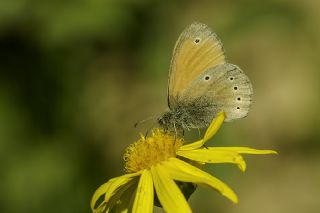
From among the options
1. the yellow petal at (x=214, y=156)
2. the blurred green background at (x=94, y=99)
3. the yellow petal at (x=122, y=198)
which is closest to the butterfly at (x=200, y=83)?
the yellow petal at (x=214, y=156)

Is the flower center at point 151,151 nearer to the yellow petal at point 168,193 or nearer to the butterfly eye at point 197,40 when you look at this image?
the yellow petal at point 168,193

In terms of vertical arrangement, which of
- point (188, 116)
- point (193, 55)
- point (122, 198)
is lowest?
point (122, 198)

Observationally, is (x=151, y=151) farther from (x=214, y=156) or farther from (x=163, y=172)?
(x=214, y=156)

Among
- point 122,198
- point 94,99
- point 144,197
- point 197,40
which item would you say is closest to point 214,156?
point 144,197

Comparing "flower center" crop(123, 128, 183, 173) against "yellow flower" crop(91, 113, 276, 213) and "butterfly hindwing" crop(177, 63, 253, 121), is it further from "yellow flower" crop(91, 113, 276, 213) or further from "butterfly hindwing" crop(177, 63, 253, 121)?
"butterfly hindwing" crop(177, 63, 253, 121)

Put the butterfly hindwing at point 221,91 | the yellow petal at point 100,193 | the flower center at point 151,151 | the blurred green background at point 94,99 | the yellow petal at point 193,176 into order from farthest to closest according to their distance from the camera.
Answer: the blurred green background at point 94,99
the butterfly hindwing at point 221,91
the flower center at point 151,151
the yellow petal at point 100,193
the yellow petal at point 193,176

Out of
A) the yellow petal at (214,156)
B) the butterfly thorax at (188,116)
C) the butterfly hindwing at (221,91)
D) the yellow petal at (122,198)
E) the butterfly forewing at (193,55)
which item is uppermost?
the butterfly forewing at (193,55)

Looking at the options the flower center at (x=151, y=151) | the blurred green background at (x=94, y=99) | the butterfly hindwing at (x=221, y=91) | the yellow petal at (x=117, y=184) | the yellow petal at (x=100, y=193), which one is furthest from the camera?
the blurred green background at (x=94, y=99)
